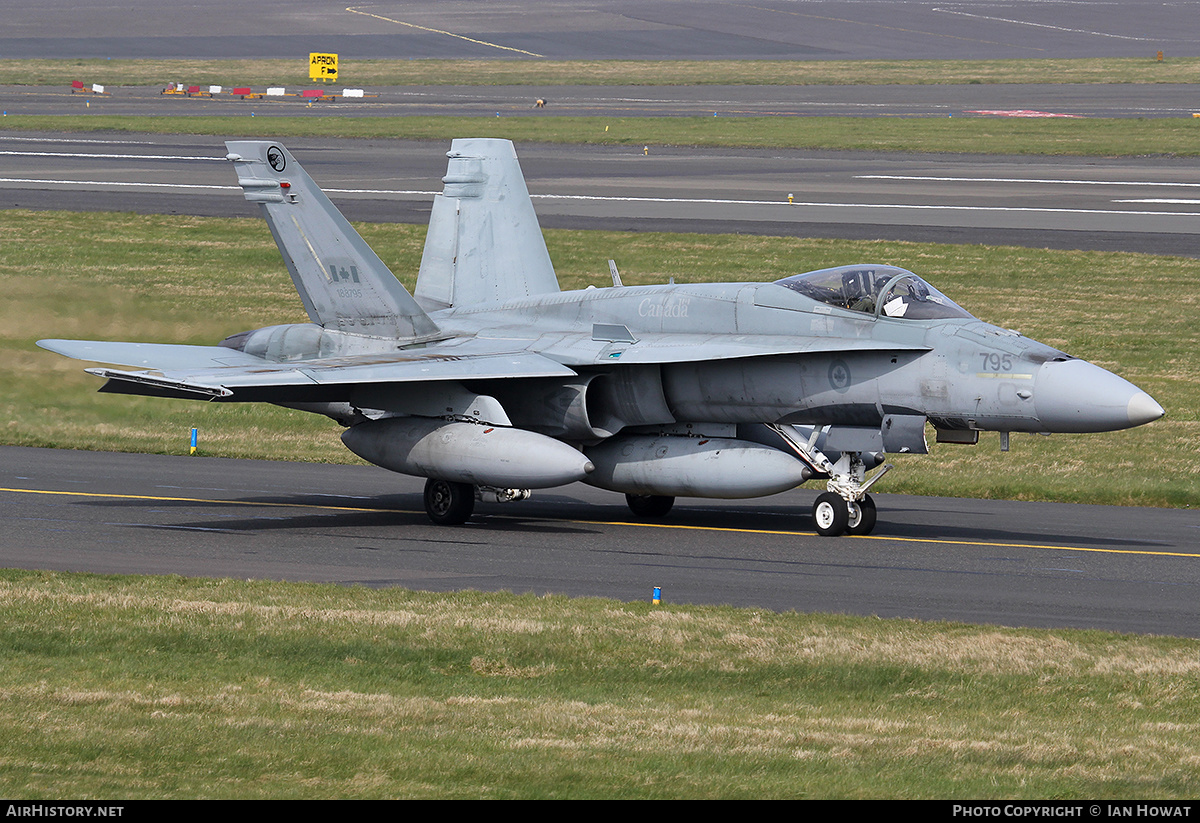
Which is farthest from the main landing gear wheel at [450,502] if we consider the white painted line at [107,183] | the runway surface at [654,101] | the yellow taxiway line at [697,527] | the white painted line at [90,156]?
the runway surface at [654,101]

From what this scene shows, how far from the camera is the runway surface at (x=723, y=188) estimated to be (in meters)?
40.0

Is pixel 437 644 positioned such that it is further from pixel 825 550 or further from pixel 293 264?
pixel 293 264

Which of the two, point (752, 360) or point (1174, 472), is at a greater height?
point (752, 360)

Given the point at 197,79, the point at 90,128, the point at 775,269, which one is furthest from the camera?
the point at 197,79

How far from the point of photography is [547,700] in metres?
10.4

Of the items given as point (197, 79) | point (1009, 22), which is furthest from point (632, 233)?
point (1009, 22)

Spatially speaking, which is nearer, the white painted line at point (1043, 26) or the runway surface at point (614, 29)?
the runway surface at point (614, 29)

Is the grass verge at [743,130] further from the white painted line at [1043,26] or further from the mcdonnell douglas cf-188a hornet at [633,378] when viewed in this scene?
the white painted line at [1043,26]

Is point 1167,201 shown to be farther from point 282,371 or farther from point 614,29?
point 614,29

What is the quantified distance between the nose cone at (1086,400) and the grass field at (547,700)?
3733mm

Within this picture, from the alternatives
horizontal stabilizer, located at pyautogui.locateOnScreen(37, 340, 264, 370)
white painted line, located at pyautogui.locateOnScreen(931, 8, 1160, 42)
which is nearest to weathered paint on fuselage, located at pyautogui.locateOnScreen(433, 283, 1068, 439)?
horizontal stabilizer, located at pyautogui.locateOnScreen(37, 340, 264, 370)

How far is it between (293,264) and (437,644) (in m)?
10.3

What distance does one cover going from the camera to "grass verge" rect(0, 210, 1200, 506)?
909 inches
